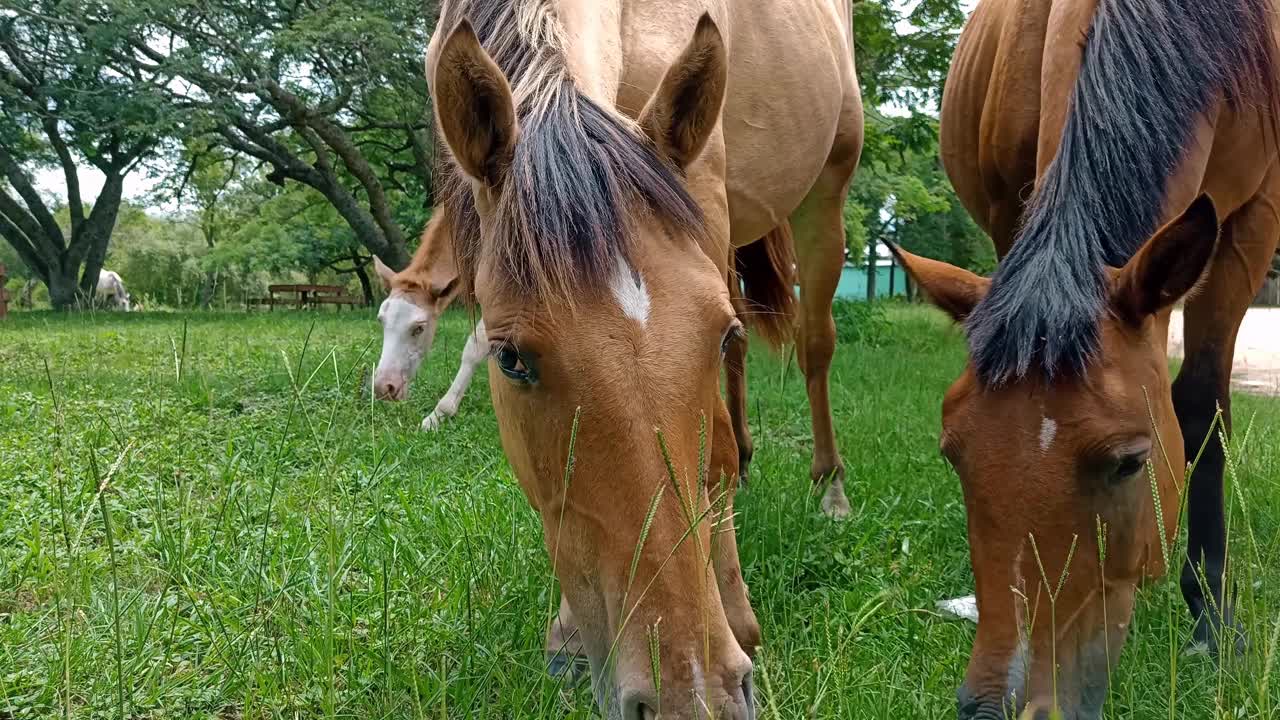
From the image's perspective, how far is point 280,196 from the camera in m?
29.2

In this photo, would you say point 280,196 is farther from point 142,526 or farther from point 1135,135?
point 1135,135

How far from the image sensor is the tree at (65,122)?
14.4m

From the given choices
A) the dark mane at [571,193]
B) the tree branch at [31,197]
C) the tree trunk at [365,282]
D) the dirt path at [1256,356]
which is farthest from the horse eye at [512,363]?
the tree trunk at [365,282]

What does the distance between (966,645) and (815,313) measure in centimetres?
270

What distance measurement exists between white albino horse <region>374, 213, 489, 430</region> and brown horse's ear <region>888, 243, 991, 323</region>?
4.28 m

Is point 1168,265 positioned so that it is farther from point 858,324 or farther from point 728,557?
point 858,324

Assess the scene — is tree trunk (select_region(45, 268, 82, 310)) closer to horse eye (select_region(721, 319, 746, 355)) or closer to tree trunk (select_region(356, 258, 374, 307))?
tree trunk (select_region(356, 258, 374, 307))

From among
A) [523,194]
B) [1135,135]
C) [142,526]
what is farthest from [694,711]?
[142,526]

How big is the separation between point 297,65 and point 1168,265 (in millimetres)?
16531

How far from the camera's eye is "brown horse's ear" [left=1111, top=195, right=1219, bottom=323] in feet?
5.79

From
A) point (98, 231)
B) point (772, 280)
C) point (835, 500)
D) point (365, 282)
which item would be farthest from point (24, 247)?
point (835, 500)

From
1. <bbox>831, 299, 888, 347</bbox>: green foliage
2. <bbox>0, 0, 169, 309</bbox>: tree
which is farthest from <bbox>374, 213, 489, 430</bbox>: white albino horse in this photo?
<bbox>0, 0, 169, 309</bbox>: tree

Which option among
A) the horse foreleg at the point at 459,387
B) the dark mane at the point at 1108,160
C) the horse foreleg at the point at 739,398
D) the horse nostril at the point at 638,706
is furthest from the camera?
the horse foreleg at the point at 459,387

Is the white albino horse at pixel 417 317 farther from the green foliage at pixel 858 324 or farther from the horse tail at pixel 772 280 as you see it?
the green foliage at pixel 858 324
